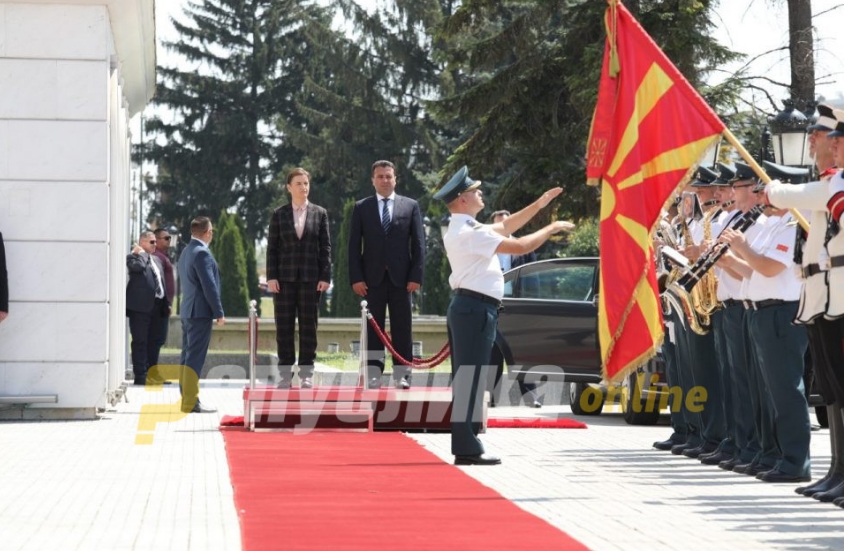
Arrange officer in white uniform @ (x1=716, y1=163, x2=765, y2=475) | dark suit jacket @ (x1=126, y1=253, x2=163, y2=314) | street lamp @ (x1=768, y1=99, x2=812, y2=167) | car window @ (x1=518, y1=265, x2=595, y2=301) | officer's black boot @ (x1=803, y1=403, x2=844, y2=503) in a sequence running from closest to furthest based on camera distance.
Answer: officer's black boot @ (x1=803, y1=403, x2=844, y2=503), officer in white uniform @ (x1=716, y1=163, x2=765, y2=475), car window @ (x1=518, y1=265, x2=595, y2=301), street lamp @ (x1=768, y1=99, x2=812, y2=167), dark suit jacket @ (x1=126, y1=253, x2=163, y2=314)

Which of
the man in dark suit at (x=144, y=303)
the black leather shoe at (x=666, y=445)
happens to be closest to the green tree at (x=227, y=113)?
the man in dark suit at (x=144, y=303)

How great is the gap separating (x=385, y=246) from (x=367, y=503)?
20.2ft

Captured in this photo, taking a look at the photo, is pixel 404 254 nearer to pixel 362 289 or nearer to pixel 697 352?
pixel 362 289

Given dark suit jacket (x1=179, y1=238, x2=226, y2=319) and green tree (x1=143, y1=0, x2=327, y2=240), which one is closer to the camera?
dark suit jacket (x1=179, y1=238, x2=226, y2=319)

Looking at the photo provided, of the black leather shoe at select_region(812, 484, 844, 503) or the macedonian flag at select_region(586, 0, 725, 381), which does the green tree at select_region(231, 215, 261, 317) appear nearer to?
the macedonian flag at select_region(586, 0, 725, 381)

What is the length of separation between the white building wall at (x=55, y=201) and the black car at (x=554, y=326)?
14.0ft

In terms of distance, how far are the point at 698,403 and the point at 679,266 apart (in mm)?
1333

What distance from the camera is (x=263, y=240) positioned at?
6825 centimetres

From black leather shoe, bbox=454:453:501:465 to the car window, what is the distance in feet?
19.4

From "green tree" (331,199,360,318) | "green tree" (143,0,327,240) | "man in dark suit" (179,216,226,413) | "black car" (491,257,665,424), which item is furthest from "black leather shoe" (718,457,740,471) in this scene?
Answer: "green tree" (143,0,327,240)

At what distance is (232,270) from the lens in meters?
54.0

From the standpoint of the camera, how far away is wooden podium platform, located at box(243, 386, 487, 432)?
1464 centimetres

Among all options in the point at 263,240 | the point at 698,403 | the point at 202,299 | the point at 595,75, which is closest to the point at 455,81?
the point at 263,240

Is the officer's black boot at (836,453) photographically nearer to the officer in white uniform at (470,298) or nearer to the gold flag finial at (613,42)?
the officer in white uniform at (470,298)
